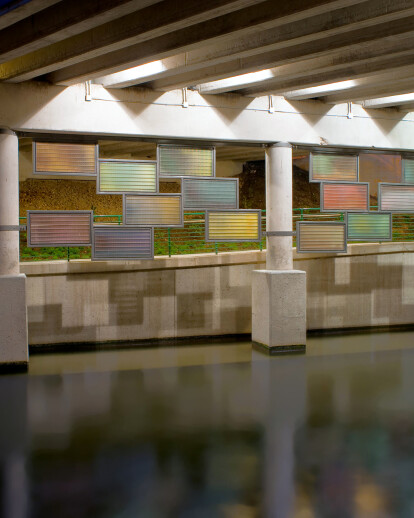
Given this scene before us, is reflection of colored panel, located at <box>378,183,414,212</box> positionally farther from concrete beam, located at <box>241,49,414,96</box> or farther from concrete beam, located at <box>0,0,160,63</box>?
concrete beam, located at <box>0,0,160,63</box>

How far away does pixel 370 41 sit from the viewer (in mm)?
8836

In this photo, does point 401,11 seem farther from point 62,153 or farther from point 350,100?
point 62,153

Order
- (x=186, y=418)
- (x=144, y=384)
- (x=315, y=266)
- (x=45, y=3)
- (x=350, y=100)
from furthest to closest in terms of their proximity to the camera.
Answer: (x=315, y=266), (x=350, y=100), (x=144, y=384), (x=186, y=418), (x=45, y=3)

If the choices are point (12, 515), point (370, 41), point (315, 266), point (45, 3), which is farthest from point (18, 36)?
point (315, 266)

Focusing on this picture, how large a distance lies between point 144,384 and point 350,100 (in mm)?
7194

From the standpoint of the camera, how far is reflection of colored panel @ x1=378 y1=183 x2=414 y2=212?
14.1 m

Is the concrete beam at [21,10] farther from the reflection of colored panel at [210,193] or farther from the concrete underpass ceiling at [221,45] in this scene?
the reflection of colored panel at [210,193]

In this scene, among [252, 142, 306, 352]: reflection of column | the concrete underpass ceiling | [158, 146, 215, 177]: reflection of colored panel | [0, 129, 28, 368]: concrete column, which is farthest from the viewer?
[252, 142, 306, 352]: reflection of column

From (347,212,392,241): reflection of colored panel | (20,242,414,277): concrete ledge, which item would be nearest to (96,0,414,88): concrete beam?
(20,242,414,277): concrete ledge

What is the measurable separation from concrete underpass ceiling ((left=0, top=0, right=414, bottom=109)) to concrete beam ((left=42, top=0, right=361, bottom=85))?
1cm

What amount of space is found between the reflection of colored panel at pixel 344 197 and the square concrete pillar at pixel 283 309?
167 cm

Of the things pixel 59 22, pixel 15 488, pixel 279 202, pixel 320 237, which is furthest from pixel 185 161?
pixel 15 488

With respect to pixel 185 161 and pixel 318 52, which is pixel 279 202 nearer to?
pixel 185 161

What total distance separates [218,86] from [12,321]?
19.1 feet
